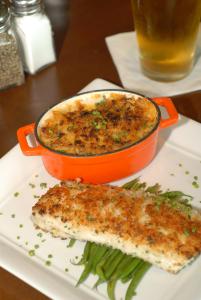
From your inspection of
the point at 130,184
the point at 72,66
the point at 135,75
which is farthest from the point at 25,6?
the point at 130,184

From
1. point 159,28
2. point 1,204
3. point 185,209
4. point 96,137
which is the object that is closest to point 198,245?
point 185,209

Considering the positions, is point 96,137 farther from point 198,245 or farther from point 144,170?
point 198,245

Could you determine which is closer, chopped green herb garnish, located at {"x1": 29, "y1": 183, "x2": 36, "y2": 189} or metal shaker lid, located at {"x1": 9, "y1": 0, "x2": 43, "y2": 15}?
chopped green herb garnish, located at {"x1": 29, "y1": 183, "x2": 36, "y2": 189}

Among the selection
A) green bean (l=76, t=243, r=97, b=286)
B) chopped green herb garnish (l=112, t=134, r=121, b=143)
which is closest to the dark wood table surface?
chopped green herb garnish (l=112, t=134, r=121, b=143)

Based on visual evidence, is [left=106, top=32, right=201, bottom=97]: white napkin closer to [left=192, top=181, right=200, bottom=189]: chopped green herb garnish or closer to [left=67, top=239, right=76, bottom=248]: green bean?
[left=192, top=181, right=200, bottom=189]: chopped green herb garnish

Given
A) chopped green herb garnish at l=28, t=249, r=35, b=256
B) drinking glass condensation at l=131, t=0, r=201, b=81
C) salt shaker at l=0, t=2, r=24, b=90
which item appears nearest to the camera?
chopped green herb garnish at l=28, t=249, r=35, b=256

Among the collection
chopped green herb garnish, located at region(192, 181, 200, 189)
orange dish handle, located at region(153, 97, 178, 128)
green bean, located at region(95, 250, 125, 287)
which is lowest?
chopped green herb garnish, located at region(192, 181, 200, 189)

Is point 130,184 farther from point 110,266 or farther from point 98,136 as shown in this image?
point 110,266
